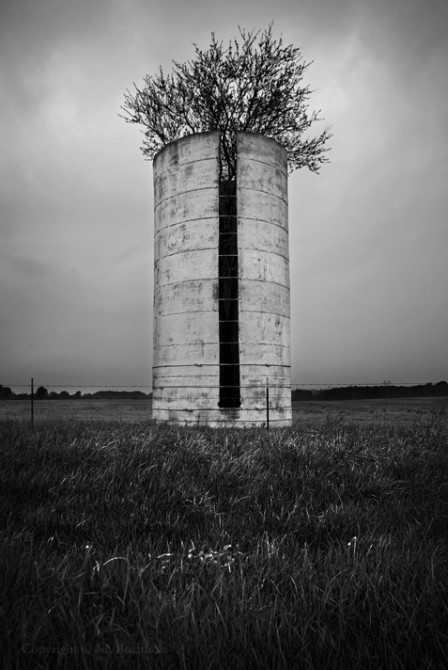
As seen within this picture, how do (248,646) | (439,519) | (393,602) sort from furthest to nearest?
1. (439,519)
2. (393,602)
3. (248,646)

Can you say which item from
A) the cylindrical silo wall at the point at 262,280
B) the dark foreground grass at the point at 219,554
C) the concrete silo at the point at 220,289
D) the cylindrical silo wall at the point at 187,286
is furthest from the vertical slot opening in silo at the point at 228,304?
the dark foreground grass at the point at 219,554

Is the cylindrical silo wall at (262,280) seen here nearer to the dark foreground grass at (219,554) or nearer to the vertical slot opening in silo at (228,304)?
the vertical slot opening in silo at (228,304)

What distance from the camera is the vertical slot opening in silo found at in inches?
489

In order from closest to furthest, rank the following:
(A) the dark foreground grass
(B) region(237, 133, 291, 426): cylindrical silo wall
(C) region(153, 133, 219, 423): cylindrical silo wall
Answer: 1. (A) the dark foreground grass
2. (C) region(153, 133, 219, 423): cylindrical silo wall
3. (B) region(237, 133, 291, 426): cylindrical silo wall

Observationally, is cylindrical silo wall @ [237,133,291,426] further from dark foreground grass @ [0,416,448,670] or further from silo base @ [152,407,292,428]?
dark foreground grass @ [0,416,448,670]

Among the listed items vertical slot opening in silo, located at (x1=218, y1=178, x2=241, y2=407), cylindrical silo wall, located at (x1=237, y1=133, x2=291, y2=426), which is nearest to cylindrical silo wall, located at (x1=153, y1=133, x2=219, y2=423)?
vertical slot opening in silo, located at (x1=218, y1=178, x2=241, y2=407)

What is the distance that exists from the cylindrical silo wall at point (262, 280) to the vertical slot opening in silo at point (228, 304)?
0.98 feet

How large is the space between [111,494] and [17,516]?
0.85m

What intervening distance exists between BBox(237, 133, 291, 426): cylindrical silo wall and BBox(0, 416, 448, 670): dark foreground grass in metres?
5.49

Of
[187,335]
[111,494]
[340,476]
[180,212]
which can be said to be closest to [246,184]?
[180,212]

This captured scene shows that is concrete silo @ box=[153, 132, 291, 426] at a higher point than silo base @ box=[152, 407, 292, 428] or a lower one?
higher

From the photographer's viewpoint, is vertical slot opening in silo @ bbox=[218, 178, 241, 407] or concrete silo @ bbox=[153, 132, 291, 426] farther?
vertical slot opening in silo @ bbox=[218, 178, 241, 407]

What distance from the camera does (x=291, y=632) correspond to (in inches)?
80.7

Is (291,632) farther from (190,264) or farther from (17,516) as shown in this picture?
(190,264)
